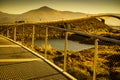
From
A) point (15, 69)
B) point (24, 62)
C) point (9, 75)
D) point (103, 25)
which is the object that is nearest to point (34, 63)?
point (24, 62)

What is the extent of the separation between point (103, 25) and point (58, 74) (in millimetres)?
128555

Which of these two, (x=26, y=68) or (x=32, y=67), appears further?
(x=32, y=67)

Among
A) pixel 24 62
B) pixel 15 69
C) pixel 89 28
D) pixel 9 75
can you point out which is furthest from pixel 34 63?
pixel 89 28

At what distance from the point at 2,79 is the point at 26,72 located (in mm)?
751

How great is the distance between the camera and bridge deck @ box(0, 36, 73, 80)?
21.0ft

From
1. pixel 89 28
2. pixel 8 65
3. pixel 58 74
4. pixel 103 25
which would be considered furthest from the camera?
pixel 103 25

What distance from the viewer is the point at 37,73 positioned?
6719mm

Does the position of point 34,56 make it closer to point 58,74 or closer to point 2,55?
point 2,55

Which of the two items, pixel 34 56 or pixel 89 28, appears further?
pixel 89 28

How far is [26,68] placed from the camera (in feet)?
23.5

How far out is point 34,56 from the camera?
8.95 meters

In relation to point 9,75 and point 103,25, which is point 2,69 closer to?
point 9,75

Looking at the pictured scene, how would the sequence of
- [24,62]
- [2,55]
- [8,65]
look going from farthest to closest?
[2,55]
[24,62]
[8,65]

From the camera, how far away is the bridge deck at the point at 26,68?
21.0 ft
